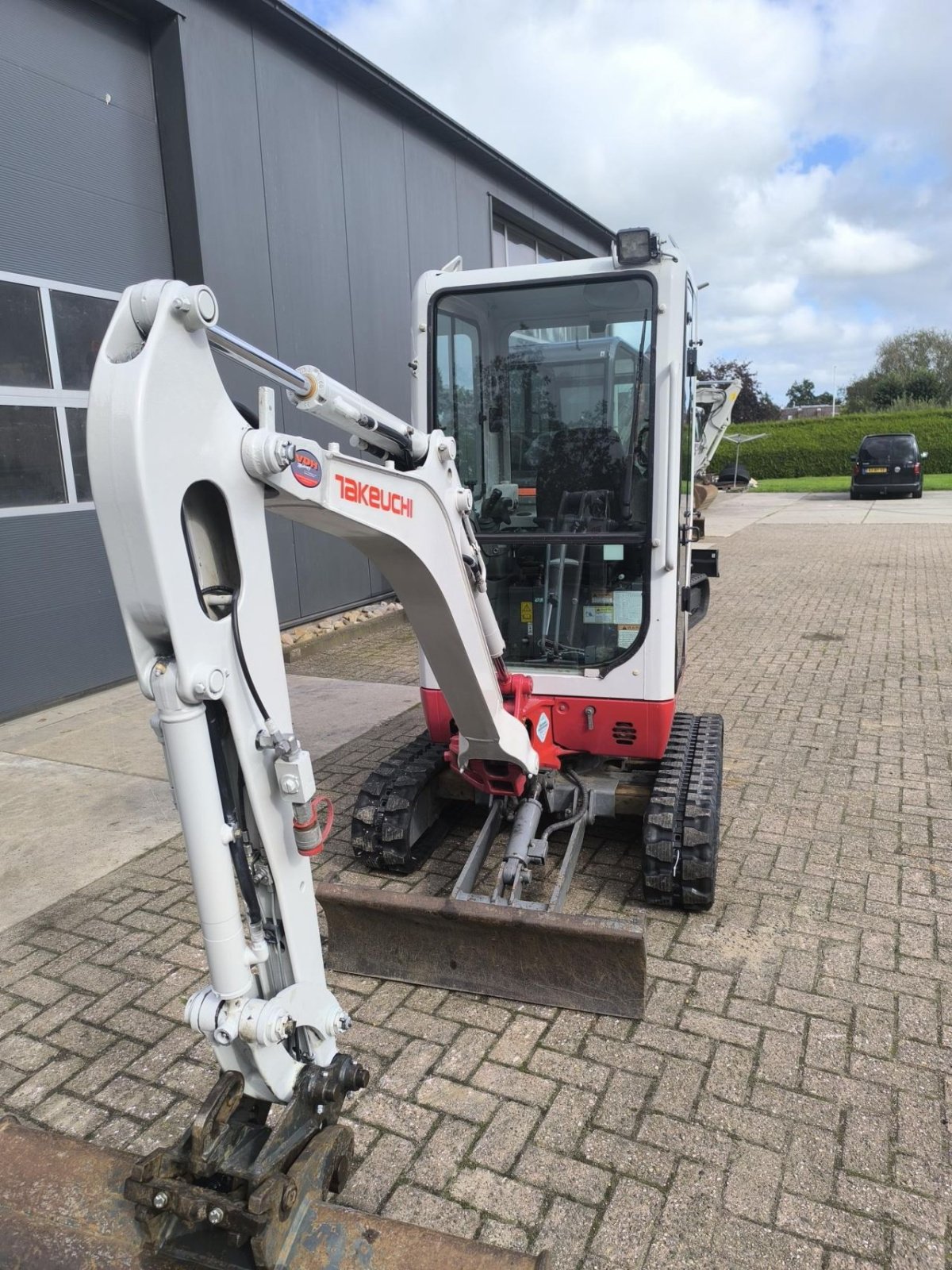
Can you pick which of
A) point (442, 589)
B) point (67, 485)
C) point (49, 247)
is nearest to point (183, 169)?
point (49, 247)

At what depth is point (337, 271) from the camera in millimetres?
10234

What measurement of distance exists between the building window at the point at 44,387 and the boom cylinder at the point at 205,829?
19.6ft

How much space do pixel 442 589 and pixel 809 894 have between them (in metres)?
2.41

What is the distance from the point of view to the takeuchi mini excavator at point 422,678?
1952 mm

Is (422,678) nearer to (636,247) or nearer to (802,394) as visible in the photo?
(636,247)

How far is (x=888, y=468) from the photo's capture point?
27172 millimetres

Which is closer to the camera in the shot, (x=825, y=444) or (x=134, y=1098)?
(x=134, y=1098)

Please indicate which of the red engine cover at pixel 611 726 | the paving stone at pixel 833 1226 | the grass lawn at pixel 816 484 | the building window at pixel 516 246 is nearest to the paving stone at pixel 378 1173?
the paving stone at pixel 833 1226

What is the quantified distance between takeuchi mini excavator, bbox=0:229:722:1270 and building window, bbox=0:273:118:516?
4.38 meters

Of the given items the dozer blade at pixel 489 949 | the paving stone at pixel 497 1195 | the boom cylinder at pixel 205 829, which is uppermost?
the boom cylinder at pixel 205 829

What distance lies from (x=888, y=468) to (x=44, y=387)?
84.2 ft

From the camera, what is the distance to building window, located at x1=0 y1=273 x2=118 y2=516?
277 inches

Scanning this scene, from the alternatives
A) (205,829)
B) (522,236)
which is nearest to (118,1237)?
(205,829)

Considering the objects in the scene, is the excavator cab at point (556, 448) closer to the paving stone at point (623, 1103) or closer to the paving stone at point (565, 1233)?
the paving stone at point (623, 1103)
